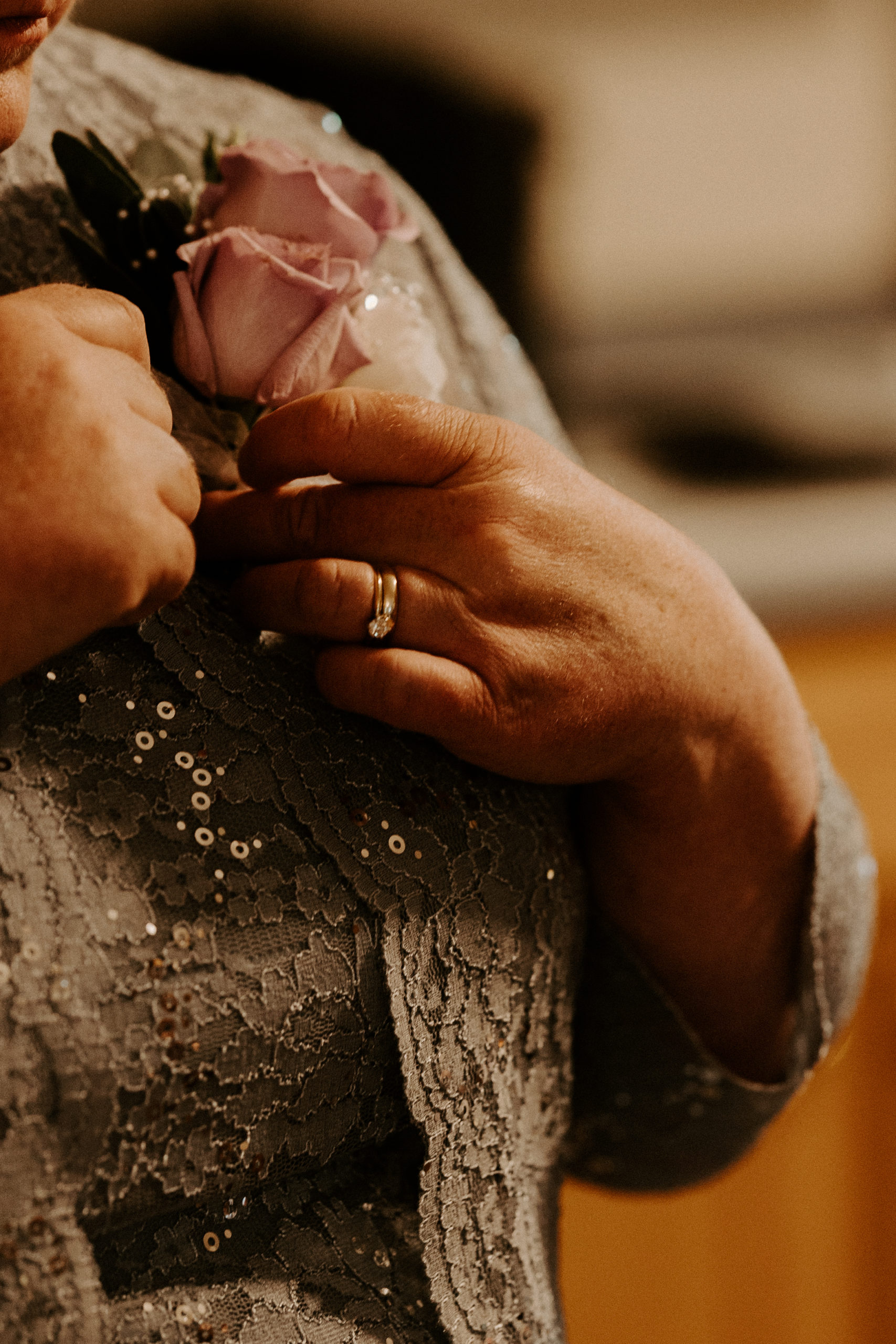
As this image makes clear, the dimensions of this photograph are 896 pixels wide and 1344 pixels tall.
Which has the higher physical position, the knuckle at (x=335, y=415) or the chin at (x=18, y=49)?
the chin at (x=18, y=49)

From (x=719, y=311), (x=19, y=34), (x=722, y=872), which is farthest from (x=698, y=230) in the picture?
(x=19, y=34)

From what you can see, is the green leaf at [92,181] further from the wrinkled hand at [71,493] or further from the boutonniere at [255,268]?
the wrinkled hand at [71,493]

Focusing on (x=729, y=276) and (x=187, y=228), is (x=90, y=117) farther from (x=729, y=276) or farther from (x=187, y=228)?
(x=729, y=276)

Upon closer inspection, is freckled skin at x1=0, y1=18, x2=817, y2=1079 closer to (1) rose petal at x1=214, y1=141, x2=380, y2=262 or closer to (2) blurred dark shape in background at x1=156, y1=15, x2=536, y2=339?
(1) rose petal at x1=214, y1=141, x2=380, y2=262

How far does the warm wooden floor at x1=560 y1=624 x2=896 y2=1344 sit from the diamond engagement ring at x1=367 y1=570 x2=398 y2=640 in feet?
3.86

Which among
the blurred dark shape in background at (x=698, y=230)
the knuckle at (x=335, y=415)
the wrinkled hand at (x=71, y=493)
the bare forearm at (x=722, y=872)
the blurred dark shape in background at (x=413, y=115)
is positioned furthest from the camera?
the blurred dark shape in background at (x=698, y=230)

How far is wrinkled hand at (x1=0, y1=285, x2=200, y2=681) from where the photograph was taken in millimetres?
357

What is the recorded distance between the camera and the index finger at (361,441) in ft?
1.51

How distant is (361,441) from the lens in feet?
1.52

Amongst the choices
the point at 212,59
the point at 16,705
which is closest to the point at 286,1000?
the point at 16,705

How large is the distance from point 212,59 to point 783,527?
1073 millimetres

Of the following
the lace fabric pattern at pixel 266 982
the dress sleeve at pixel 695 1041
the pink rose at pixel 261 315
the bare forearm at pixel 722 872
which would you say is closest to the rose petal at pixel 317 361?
the pink rose at pixel 261 315

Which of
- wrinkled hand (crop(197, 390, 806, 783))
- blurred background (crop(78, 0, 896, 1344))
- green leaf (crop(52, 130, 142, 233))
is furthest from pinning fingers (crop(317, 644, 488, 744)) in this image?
blurred background (crop(78, 0, 896, 1344))

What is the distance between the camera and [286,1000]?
0.44 m
